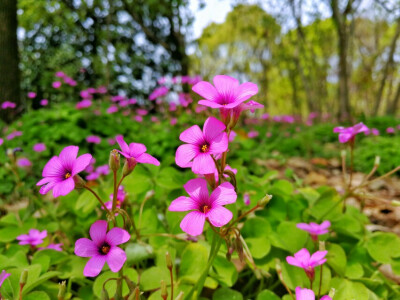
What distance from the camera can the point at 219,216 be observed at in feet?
2.17

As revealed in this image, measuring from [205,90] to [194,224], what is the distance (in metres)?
0.31

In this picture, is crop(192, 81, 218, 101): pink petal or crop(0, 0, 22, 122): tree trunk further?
crop(0, 0, 22, 122): tree trunk

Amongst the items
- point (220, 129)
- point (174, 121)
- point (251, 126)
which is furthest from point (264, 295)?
point (251, 126)

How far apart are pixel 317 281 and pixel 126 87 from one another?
27.5 feet

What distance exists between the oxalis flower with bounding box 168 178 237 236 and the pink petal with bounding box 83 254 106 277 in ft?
0.63

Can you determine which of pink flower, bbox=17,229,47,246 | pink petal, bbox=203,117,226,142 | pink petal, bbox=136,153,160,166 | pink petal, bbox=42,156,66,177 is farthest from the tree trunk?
pink petal, bbox=203,117,226,142

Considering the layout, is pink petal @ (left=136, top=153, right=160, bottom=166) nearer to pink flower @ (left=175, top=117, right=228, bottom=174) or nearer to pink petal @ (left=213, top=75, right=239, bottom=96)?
pink flower @ (left=175, top=117, right=228, bottom=174)

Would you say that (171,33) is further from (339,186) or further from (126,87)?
(339,186)

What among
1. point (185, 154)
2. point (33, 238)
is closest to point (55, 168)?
point (185, 154)

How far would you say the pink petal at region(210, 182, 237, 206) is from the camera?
686 millimetres

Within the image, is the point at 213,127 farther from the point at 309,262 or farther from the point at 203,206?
the point at 309,262

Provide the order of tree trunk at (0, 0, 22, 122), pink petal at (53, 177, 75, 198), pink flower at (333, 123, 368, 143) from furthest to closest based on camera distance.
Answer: tree trunk at (0, 0, 22, 122)
pink flower at (333, 123, 368, 143)
pink petal at (53, 177, 75, 198)

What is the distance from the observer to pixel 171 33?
8680 mm

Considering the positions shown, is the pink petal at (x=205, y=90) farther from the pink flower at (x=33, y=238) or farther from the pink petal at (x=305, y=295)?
the pink flower at (x=33, y=238)
